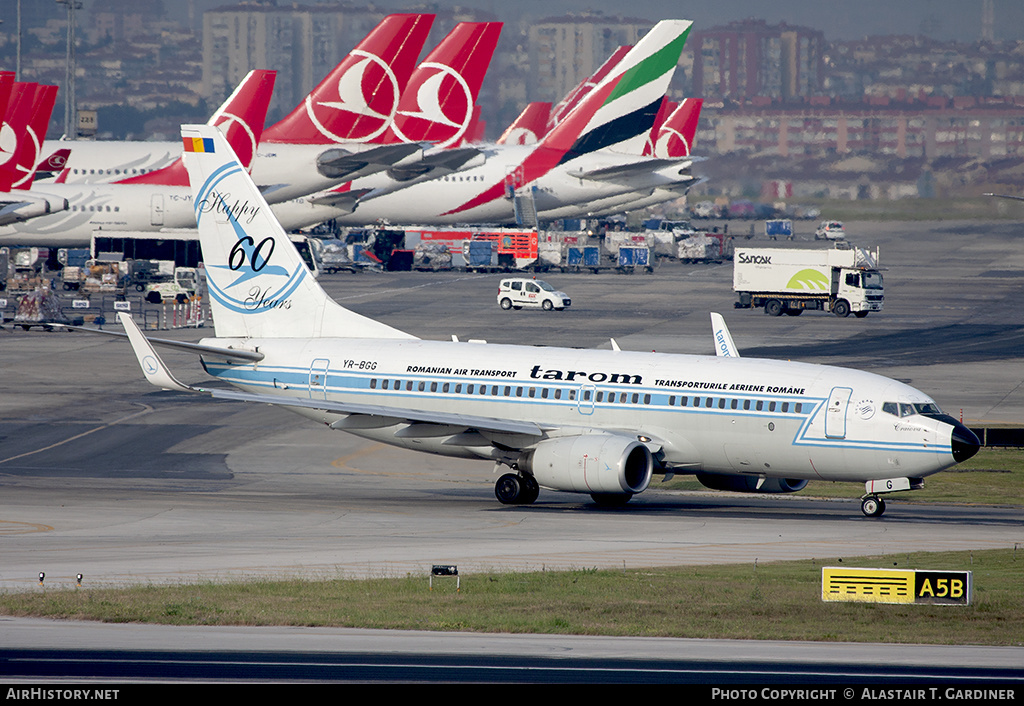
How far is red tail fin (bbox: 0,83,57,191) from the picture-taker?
8969 centimetres

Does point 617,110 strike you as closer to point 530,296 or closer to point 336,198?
point 336,198

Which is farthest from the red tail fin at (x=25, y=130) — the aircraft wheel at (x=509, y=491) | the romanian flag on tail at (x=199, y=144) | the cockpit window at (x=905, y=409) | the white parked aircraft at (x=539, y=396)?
the cockpit window at (x=905, y=409)

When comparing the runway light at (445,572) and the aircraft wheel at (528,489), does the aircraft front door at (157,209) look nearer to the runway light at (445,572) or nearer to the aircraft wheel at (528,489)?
the aircraft wheel at (528,489)

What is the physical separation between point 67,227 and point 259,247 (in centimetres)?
6567

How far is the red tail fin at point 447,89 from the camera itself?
366 feet

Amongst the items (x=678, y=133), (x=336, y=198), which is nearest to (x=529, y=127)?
(x=678, y=133)

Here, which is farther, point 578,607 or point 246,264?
point 246,264

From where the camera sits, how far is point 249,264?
46.2 metres

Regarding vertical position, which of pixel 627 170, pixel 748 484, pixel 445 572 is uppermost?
pixel 627 170

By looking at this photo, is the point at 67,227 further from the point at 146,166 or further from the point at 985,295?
the point at 985,295

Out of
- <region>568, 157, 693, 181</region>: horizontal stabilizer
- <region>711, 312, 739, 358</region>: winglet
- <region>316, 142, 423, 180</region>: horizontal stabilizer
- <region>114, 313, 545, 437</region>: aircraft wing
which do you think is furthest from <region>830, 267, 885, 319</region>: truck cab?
<region>114, 313, 545, 437</region>: aircraft wing

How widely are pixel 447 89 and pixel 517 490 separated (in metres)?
76.2

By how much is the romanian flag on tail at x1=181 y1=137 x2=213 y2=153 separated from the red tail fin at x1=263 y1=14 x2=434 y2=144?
5650 cm

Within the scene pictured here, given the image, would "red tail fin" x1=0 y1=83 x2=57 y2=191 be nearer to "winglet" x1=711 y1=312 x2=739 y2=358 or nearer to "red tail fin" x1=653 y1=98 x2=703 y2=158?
"winglet" x1=711 y1=312 x2=739 y2=358
